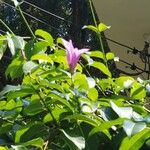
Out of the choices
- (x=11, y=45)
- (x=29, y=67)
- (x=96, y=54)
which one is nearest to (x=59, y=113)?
(x=29, y=67)

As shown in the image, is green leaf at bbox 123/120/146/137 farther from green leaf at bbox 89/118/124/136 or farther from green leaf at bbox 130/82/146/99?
green leaf at bbox 130/82/146/99

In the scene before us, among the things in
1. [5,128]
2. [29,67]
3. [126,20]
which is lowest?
[126,20]

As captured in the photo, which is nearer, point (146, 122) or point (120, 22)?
point (146, 122)

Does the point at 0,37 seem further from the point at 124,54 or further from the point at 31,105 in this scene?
the point at 124,54

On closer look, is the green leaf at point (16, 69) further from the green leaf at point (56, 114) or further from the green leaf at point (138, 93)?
the green leaf at point (138, 93)

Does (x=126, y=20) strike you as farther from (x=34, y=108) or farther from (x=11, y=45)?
(x=34, y=108)

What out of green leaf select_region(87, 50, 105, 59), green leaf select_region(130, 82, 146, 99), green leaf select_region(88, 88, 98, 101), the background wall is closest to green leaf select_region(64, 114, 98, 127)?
green leaf select_region(88, 88, 98, 101)

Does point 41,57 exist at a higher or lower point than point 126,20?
higher

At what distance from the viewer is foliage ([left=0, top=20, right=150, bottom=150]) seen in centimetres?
92

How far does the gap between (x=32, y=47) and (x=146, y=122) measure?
1.18ft

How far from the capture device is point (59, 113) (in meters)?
1.00

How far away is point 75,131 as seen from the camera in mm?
964

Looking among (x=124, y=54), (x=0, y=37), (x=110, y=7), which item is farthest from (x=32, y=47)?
(x=124, y=54)

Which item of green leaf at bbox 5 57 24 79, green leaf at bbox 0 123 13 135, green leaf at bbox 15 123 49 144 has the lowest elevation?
green leaf at bbox 0 123 13 135
